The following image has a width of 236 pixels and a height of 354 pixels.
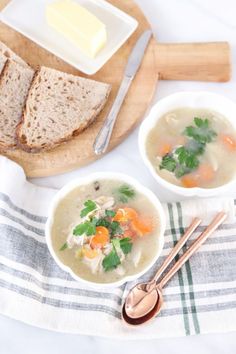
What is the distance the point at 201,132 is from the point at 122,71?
1.63 feet

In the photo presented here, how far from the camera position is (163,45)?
263 centimetres

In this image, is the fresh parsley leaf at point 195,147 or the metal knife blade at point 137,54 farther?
the metal knife blade at point 137,54

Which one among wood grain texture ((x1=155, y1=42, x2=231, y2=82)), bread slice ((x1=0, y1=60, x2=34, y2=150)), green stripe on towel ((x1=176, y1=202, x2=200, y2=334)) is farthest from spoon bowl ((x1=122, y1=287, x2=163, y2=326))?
wood grain texture ((x1=155, y1=42, x2=231, y2=82))

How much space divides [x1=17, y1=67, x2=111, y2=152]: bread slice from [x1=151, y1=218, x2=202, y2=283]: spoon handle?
1.99 feet

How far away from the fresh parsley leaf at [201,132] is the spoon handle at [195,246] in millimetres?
298

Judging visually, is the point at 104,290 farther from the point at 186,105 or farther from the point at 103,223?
the point at 186,105

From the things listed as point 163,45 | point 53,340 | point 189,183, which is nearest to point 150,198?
point 189,183

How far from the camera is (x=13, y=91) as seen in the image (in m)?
2.55

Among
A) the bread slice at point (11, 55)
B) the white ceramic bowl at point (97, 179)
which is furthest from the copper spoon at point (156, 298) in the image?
the bread slice at point (11, 55)

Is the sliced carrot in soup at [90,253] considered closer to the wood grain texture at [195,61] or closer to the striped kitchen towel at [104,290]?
the striped kitchen towel at [104,290]

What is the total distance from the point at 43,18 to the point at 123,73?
45cm

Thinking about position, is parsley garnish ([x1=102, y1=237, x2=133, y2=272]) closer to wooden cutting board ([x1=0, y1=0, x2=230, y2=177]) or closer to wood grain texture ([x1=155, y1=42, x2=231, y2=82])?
wooden cutting board ([x1=0, y1=0, x2=230, y2=177])

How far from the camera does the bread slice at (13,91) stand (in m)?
2.49

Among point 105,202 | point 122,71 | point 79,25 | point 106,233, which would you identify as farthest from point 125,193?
point 79,25
